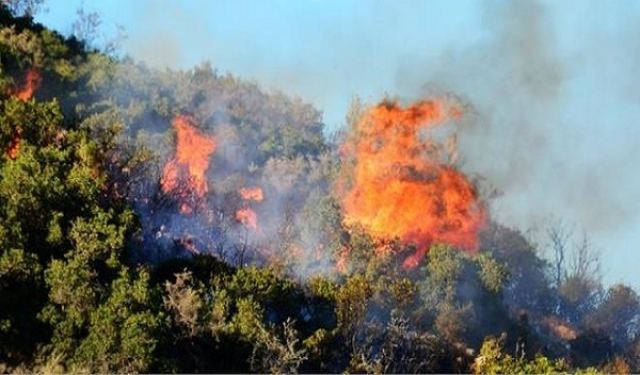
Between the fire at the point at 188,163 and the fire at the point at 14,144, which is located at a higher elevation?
the fire at the point at 188,163

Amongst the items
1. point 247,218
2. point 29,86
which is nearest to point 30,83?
point 29,86

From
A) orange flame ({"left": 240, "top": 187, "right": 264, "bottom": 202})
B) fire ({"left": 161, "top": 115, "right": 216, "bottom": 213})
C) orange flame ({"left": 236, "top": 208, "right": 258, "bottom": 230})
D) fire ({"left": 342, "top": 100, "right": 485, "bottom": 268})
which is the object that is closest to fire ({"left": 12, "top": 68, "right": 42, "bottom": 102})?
fire ({"left": 161, "top": 115, "right": 216, "bottom": 213})

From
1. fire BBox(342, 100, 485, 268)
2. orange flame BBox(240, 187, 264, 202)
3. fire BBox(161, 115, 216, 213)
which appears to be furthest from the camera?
orange flame BBox(240, 187, 264, 202)

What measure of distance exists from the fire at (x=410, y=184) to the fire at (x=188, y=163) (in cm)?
951

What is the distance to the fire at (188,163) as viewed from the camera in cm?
6369

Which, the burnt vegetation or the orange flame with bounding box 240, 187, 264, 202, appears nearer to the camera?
the burnt vegetation

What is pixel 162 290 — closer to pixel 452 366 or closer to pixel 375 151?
pixel 452 366

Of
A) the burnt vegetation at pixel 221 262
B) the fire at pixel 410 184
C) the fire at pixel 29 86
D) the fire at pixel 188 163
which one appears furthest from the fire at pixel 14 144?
the fire at pixel 410 184

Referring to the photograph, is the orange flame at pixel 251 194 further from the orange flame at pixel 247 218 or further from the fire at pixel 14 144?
the fire at pixel 14 144

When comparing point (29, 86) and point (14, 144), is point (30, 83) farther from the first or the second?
point (14, 144)

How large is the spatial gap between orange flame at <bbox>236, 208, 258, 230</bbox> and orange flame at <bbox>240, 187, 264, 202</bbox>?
5.13 ft

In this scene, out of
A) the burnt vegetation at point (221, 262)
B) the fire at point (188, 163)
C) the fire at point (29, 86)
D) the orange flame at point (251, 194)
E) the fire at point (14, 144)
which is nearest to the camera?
the burnt vegetation at point (221, 262)

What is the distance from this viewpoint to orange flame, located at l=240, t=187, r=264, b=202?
71.1 meters

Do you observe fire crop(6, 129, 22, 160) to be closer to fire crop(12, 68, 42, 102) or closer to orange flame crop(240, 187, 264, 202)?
fire crop(12, 68, 42, 102)
